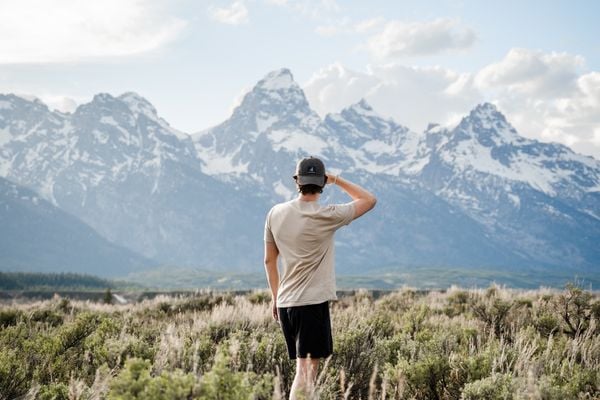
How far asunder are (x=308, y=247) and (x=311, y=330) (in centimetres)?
78

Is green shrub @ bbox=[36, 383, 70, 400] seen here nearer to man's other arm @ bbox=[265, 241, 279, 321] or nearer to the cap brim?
man's other arm @ bbox=[265, 241, 279, 321]

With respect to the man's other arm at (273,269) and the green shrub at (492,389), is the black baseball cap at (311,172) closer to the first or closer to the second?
the man's other arm at (273,269)

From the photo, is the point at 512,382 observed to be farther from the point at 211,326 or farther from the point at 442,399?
the point at 211,326

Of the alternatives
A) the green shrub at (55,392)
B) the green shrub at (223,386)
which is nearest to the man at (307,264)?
the green shrub at (223,386)

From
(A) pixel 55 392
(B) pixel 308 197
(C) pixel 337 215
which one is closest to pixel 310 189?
(B) pixel 308 197

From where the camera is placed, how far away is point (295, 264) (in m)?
5.27

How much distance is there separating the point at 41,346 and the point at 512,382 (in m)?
6.65

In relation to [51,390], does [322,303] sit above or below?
above

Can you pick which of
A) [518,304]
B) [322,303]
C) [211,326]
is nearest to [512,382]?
[322,303]

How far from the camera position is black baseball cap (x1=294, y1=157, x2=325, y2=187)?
519 cm

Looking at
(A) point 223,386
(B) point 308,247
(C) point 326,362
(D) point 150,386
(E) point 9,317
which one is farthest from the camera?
(E) point 9,317

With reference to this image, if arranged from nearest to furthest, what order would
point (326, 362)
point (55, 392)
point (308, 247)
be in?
point (326, 362) < point (308, 247) < point (55, 392)

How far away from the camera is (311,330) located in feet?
16.8

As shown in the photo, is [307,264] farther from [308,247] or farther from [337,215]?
[337,215]
